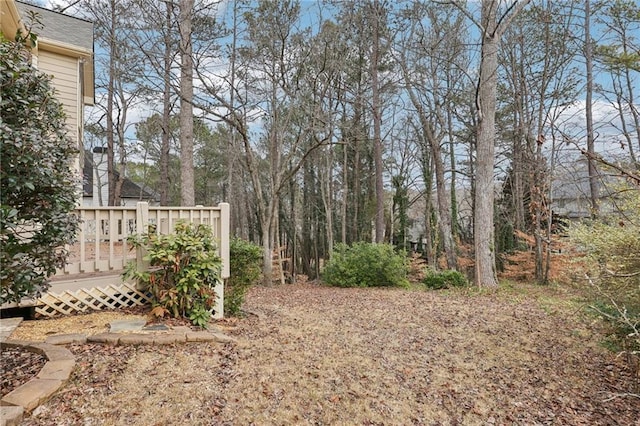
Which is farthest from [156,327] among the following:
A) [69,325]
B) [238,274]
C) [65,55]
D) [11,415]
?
[65,55]

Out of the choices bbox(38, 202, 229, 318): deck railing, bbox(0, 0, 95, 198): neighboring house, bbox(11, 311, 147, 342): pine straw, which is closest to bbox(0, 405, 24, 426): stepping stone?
bbox(11, 311, 147, 342): pine straw

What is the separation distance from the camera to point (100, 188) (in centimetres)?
1650

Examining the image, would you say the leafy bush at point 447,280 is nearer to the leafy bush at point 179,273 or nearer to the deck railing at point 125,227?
the deck railing at point 125,227

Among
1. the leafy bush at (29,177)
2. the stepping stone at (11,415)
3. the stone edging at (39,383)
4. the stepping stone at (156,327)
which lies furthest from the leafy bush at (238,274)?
the stepping stone at (11,415)

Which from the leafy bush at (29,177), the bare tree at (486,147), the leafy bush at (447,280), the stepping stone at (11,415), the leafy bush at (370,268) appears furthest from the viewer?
the leafy bush at (370,268)

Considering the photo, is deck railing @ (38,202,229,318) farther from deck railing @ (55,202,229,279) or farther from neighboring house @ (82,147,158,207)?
neighboring house @ (82,147,158,207)

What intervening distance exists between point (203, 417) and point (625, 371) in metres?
Answer: 3.72

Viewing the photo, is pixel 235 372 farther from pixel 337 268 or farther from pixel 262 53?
pixel 262 53

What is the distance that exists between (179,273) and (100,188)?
49.4 feet

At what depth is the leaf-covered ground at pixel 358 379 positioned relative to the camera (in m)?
2.35

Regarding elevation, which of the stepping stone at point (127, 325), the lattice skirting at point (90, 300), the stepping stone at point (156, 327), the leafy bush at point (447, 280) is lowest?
the leafy bush at point (447, 280)

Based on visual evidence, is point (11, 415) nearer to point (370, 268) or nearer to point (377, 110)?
point (370, 268)

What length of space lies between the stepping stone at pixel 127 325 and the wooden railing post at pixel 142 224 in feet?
2.12

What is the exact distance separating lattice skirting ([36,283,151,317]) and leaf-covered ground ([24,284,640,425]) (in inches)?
49.5
